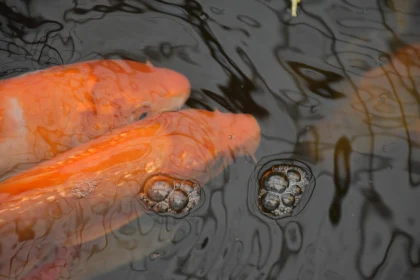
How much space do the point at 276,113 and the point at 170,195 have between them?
491 mm

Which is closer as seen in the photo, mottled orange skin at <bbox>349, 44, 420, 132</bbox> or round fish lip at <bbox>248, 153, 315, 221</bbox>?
round fish lip at <bbox>248, 153, 315, 221</bbox>

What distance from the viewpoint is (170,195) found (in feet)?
4.72

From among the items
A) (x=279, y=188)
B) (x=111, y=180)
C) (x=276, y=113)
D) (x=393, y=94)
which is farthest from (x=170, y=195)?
(x=393, y=94)

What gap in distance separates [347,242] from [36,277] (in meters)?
1.01

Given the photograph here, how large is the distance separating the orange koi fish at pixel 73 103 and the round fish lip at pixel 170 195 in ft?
0.82

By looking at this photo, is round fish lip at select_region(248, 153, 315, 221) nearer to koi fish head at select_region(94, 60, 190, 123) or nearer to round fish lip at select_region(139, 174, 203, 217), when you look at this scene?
round fish lip at select_region(139, 174, 203, 217)

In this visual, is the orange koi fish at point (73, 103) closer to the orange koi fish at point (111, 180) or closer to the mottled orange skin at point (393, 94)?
the orange koi fish at point (111, 180)

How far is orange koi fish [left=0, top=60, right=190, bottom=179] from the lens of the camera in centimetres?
142

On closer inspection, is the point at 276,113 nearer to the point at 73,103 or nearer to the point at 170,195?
the point at 170,195

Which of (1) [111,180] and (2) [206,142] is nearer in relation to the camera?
(1) [111,180]

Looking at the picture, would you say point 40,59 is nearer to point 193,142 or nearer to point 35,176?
point 35,176

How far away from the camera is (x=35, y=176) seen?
132cm

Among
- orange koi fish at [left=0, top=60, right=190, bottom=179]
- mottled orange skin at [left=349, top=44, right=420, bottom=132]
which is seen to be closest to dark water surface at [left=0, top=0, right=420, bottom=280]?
mottled orange skin at [left=349, top=44, right=420, bottom=132]

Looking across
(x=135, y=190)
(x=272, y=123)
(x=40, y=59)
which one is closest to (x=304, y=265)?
(x=272, y=123)
